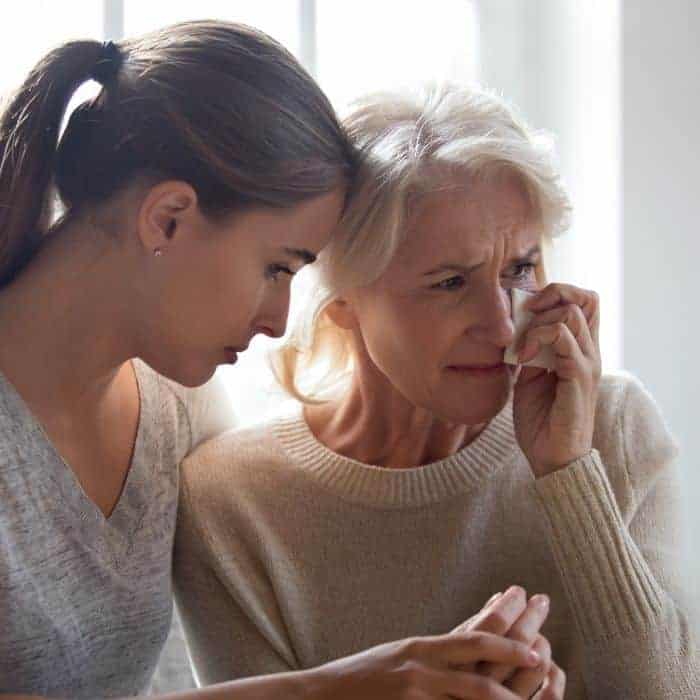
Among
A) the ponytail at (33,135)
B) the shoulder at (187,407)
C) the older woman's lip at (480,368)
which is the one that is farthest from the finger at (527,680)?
the ponytail at (33,135)

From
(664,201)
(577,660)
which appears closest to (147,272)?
(577,660)

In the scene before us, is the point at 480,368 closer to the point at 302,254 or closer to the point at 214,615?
the point at 302,254

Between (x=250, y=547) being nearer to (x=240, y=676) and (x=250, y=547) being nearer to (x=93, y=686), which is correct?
(x=240, y=676)

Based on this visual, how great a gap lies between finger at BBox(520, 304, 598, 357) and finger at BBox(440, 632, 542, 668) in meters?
0.41

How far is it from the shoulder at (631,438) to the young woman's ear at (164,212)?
63 cm

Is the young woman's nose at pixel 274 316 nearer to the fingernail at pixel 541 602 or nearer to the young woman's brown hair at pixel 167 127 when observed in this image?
the young woman's brown hair at pixel 167 127

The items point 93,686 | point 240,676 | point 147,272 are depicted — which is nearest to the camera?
point 147,272

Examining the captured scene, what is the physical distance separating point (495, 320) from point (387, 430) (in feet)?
0.98

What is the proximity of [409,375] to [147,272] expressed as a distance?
388mm

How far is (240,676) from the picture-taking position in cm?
162

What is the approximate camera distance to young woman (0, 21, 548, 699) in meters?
1.31

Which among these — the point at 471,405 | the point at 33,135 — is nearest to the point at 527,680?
the point at 471,405

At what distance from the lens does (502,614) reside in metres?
1.28

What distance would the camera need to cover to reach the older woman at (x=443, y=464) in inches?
57.2
